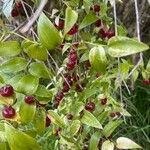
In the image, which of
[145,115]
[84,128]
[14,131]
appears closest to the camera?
[14,131]

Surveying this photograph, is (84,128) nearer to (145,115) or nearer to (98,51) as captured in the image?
(98,51)

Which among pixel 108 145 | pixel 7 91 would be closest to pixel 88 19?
pixel 108 145

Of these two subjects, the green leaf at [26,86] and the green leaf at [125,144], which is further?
the green leaf at [125,144]

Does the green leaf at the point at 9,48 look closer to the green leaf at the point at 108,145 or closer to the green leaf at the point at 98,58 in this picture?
the green leaf at the point at 98,58

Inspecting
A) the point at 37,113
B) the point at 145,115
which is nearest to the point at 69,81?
the point at 37,113

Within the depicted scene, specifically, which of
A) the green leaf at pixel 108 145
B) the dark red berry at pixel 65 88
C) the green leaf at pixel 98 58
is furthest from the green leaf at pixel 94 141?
the green leaf at pixel 98 58

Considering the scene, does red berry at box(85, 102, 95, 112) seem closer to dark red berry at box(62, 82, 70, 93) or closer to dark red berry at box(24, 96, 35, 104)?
dark red berry at box(62, 82, 70, 93)
